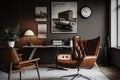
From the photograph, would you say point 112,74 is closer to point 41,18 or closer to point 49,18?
point 49,18

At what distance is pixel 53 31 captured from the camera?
8.57m

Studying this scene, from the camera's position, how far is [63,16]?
8547mm

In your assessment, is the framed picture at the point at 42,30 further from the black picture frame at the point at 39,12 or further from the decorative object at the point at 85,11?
the decorative object at the point at 85,11

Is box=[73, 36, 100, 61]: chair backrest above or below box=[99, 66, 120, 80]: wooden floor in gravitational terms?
above

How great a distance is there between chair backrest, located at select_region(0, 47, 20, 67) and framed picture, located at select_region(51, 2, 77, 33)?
4008mm

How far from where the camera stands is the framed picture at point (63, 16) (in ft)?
28.0

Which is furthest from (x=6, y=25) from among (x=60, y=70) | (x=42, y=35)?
(x=60, y=70)

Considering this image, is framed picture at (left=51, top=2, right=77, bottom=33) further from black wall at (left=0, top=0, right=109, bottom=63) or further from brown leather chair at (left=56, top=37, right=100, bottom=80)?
brown leather chair at (left=56, top=37, right=100, bottom=80)

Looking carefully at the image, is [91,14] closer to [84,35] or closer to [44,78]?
[84,35]

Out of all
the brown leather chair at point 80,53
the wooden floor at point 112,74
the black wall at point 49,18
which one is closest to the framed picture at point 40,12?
the black wall at point 49,18

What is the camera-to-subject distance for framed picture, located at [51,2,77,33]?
28.0ft

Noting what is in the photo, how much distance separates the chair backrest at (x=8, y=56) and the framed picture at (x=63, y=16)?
13.2 ft

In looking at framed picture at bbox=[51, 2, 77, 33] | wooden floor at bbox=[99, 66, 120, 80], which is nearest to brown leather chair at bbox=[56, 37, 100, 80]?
wooden floor at bbox=[99, 66, 120, 80]

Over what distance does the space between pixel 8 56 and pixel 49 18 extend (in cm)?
419
